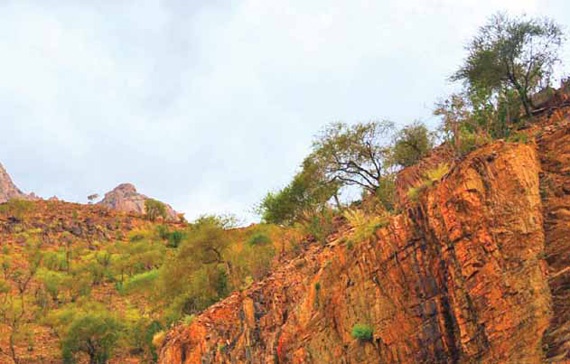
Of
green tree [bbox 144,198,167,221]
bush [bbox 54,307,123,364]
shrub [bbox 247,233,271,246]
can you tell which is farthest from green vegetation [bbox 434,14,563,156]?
green tree [bbox 144,198,167,221]

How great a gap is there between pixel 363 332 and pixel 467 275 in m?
2.76

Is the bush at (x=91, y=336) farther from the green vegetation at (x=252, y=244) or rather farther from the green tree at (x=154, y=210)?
the green tree at (x=154, y=210)

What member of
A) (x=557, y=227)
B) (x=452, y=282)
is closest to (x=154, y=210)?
(x=452, y=282)

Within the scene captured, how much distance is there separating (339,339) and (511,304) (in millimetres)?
4373

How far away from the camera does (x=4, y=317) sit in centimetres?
3516

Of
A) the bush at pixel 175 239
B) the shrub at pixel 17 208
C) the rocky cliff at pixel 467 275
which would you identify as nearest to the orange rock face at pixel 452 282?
the rocky cliff at pixel 467 275

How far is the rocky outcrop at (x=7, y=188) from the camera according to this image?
111 meters

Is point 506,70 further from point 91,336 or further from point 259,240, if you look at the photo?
point 91,336

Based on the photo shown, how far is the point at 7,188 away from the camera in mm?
113375

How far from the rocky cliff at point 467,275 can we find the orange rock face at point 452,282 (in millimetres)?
19

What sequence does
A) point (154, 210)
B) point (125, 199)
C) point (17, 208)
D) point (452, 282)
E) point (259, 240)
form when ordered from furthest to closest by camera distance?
point (125, 199), point (154, 210), point (17, 208), point (259, 240), point (452, 282)

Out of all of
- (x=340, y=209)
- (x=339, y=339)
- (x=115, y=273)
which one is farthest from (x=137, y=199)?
(x=339, y=339)

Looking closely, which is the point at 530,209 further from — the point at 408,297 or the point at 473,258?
the point at 408,297

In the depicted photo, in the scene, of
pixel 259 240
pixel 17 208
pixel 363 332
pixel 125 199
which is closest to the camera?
pixel 363 332
